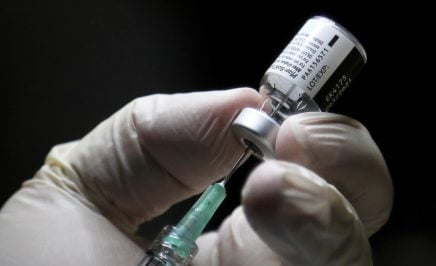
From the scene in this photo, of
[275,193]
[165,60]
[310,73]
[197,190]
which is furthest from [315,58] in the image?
[165,60]

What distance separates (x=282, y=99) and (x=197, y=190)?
24cm

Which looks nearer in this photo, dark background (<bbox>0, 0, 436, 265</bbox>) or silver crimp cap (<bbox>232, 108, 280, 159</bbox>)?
silver crimp cap (<bbox>232, 108, 280, 159</bbox>)

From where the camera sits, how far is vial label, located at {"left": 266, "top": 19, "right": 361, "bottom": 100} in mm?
593

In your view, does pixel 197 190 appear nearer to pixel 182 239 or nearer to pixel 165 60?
pixel 182 239

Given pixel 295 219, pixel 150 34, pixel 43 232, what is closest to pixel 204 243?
pixel 43 232

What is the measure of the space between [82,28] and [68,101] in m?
0.16

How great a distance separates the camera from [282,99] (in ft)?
2.11

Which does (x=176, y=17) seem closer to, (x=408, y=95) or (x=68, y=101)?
(x=68, y=101)

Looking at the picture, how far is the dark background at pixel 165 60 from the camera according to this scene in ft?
3.07

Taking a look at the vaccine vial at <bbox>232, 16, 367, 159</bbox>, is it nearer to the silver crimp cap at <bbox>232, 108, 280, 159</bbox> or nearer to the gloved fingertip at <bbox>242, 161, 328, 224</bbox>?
the silver crimp cap at <bbox>232, 108, 280, 159</bbox>

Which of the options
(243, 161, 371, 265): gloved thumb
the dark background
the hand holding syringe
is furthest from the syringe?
the dark background

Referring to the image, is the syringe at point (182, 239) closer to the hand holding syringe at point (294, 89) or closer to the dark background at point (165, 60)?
the hand holding syringe at point (294, 89)

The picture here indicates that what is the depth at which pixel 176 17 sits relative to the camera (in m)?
1.10

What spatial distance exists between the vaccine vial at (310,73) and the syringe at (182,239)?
93 mm
